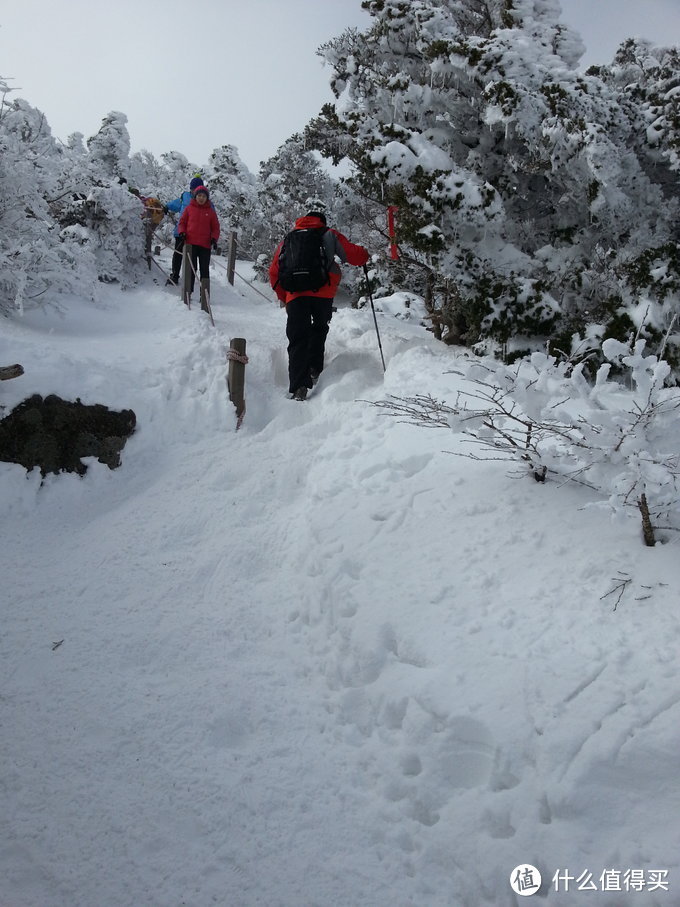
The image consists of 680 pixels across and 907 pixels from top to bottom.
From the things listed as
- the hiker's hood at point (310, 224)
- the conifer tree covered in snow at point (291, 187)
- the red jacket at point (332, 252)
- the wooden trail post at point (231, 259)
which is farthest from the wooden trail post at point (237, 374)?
the conifer tree covered in snow at point (291, 187)

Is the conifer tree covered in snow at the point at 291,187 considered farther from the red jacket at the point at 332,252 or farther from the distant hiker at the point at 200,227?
the red jacket at the point at 332,252

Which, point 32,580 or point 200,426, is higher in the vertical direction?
point 200,426

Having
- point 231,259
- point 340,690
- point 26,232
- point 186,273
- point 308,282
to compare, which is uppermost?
point 231,259

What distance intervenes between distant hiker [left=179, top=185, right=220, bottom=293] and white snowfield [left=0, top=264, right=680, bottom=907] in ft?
20.2

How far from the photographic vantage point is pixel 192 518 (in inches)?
194

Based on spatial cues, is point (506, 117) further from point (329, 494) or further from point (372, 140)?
point (329, 494)

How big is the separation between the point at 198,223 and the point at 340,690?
373 inches

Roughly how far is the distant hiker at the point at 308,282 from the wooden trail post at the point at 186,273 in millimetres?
4151

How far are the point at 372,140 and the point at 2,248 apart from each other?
5.27m

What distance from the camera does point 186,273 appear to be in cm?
1024

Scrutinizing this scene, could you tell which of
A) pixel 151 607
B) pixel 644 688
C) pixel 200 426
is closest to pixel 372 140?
pixel 200 426

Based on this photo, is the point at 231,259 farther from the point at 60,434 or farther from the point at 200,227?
the point at 60,434

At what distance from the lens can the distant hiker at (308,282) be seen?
6359 millimetres

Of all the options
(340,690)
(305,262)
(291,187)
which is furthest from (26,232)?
(291,187)
